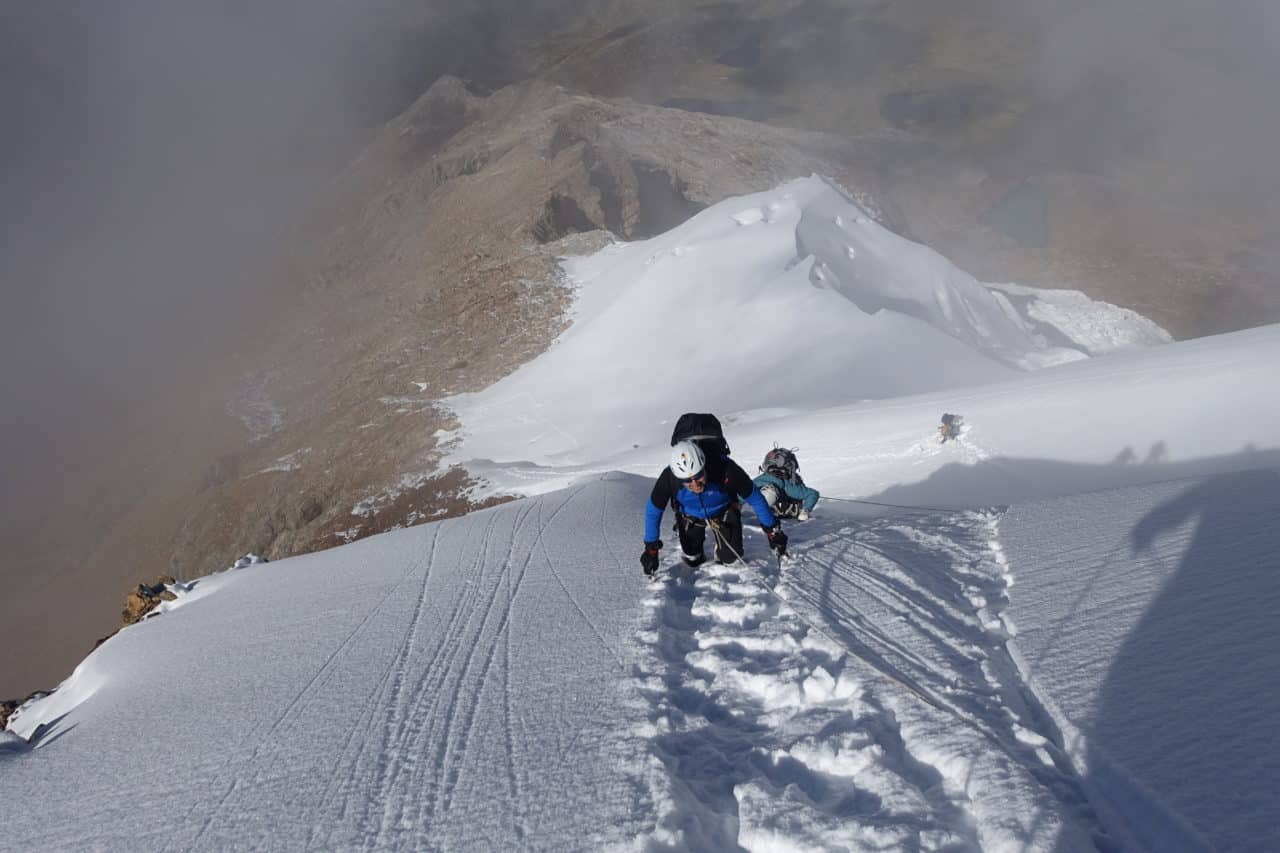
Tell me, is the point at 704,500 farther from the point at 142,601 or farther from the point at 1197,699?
the point at 142,601

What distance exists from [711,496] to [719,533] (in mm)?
325

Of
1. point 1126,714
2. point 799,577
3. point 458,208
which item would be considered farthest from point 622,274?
point 1126,714

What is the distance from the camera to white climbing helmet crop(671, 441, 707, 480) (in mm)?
5152

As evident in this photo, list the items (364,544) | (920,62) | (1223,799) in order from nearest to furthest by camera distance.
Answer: (1223,799) < (364,544) < (920,62)

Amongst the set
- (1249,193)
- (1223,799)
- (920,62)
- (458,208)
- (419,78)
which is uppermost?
(419,78)

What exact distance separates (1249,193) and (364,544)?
162 feet

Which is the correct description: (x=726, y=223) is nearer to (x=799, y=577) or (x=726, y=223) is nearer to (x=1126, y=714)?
(x=799, y=577)

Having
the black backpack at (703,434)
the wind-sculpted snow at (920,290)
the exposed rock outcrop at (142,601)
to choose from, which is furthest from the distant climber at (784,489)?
the wind-sculpted snow at (920,290)

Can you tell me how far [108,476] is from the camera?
26.0 metres

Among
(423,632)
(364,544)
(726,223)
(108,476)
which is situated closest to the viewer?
(423,632)

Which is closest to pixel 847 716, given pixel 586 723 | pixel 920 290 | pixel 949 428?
pixel 586 723

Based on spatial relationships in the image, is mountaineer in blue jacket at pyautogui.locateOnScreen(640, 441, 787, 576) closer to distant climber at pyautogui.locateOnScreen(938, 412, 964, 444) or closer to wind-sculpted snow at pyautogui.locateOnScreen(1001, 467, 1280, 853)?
wind-sculpted snow at pyautogui.locateOnScreen(1001, 467, 1280, 853)

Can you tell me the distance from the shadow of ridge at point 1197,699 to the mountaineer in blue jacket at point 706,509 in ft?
7.55

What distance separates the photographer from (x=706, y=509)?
5594 millimetres
